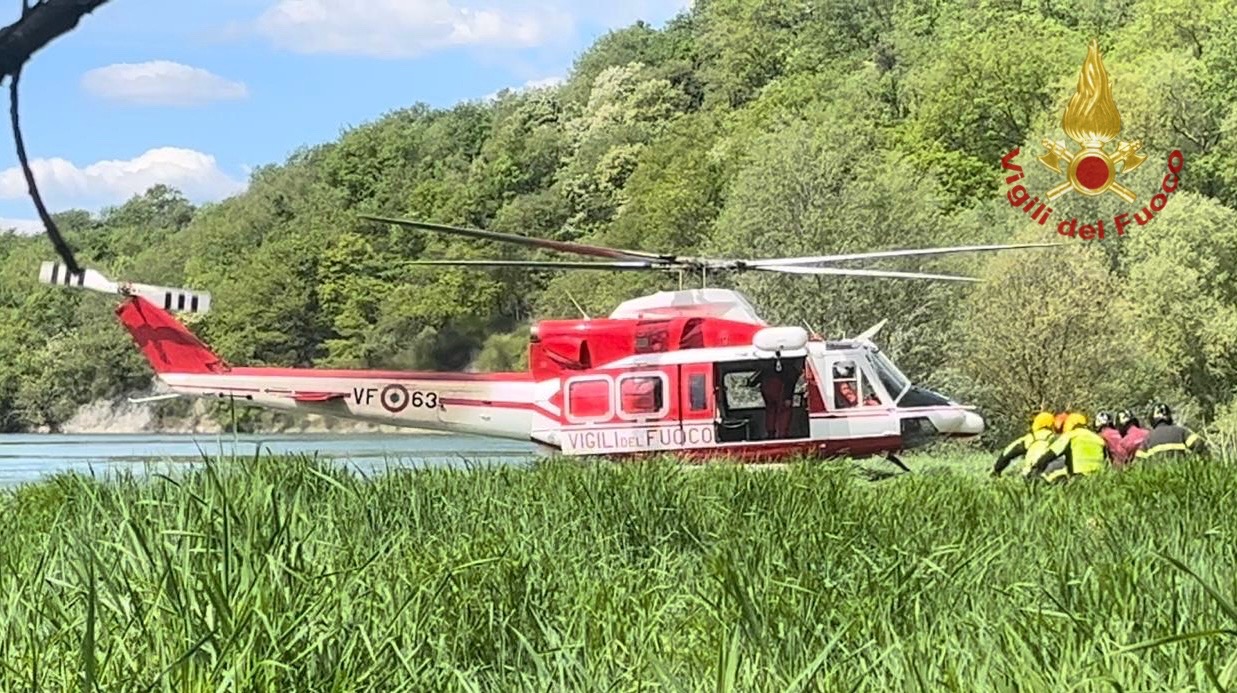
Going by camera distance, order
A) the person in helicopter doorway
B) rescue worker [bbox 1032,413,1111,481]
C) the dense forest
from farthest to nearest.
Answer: the dense forest, the person in helicopter doorway, rescue worker [bbox 1032,413,1111,481]

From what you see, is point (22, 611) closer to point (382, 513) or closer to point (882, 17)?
point (382, 513)

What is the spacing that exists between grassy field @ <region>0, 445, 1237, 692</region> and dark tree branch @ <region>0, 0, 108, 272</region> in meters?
0.87

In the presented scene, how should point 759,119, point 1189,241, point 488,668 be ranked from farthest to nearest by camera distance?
point 759,119 < point 1189,241 < point 488,668

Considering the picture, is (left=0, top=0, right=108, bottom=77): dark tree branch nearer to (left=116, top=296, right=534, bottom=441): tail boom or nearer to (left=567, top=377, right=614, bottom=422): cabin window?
(left=567, top=377, right=614, bottom=422): cabin window

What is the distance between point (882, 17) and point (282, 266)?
35.8 m

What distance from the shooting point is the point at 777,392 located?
42.5 feet

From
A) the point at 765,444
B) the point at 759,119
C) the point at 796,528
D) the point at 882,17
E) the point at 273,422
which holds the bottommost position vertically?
the point at 273,422

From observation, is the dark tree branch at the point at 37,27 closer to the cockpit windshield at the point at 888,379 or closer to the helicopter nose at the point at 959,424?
the cockpit windshield at the point at 888,379

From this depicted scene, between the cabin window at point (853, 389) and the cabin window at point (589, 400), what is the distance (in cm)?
200

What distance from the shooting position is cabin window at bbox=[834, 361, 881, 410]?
43.8 feet

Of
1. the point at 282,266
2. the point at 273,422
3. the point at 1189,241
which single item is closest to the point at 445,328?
the point at 282,266

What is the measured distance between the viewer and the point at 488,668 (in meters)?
3.39

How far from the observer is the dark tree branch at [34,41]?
1734mm

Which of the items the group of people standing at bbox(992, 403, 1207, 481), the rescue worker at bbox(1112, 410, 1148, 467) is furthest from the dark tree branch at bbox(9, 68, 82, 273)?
the rescue worker at bbox(1112, 410, 1148, 467)
